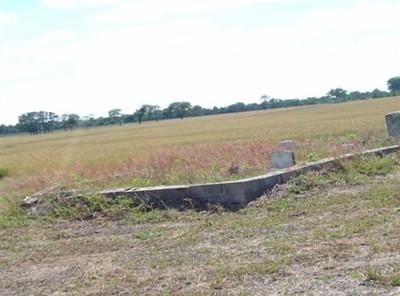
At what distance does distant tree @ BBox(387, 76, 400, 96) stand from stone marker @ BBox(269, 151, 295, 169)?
332 feet

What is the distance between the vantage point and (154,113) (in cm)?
10656

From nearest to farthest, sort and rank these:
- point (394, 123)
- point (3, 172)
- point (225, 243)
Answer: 1. point (225, 243)
2. point (394, 123)
3. point (3, 172)

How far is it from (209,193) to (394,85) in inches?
4231

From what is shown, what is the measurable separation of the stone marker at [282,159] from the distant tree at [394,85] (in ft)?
332

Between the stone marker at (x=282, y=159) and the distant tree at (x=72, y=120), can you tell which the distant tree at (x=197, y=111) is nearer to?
the distant tree at (x=72, y=120)

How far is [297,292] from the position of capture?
158 inches

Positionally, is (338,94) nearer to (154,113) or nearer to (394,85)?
(394,85)

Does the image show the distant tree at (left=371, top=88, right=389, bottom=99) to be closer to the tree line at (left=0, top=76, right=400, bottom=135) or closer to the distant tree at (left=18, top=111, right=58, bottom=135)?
the tree line at (left=0, top=76, right=400, bottom=135)

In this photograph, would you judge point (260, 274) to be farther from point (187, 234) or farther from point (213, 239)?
point (187, 234)

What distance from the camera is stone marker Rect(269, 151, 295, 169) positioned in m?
10.9

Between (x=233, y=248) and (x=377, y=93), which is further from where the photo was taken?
(x=377, y=93)

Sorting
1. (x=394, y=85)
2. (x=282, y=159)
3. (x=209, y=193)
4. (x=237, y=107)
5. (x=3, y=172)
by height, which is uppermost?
(x=394, y=85)

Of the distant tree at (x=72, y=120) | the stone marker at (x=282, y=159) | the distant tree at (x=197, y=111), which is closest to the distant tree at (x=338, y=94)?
the distant tree at (x=197, y=111)

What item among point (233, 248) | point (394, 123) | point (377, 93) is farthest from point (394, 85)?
point (233, 248)
